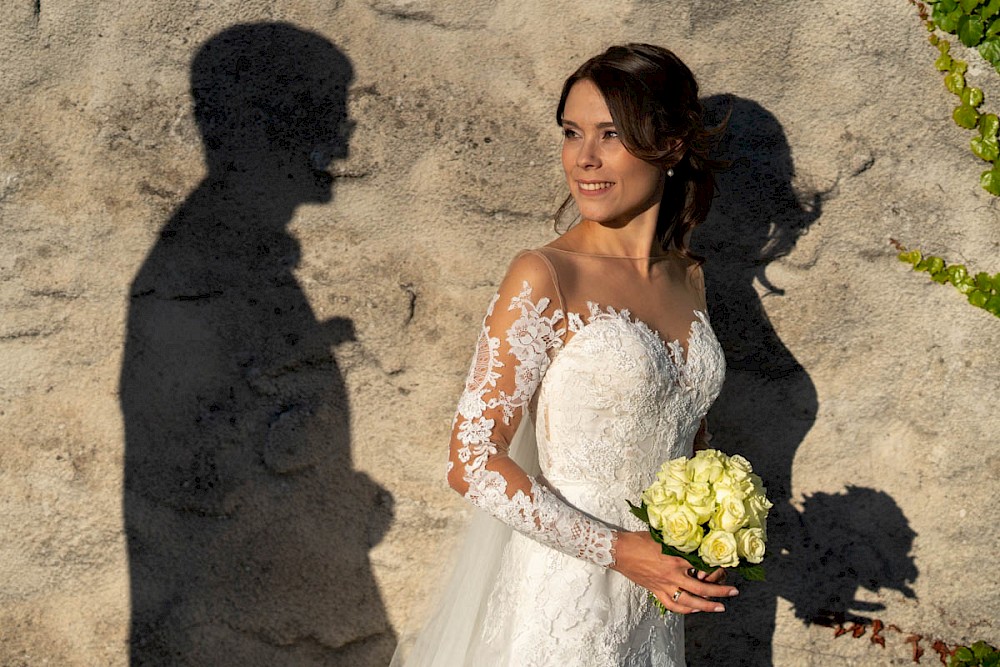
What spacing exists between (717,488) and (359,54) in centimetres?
212

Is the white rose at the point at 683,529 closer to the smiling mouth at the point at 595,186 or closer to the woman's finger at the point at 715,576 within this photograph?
the woman's finger at the point at 715,576

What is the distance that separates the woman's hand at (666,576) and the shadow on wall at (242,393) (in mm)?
1331

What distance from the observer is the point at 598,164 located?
288 centimetres

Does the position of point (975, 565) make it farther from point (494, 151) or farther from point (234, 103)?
point (234, 103)

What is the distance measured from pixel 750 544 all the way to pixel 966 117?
211cm

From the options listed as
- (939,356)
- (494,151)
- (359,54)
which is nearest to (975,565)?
(939,356)

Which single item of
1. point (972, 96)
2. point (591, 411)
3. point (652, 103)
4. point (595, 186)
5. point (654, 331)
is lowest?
point (591, 411)

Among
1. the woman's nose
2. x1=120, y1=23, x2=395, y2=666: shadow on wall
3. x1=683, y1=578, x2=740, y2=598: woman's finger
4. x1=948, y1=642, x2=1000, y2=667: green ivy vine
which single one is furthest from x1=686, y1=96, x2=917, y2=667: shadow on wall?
x1=120, y1=23, x2=395, y2=666: shadow on wall

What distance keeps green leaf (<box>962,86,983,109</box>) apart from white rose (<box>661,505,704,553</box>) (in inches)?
86.1

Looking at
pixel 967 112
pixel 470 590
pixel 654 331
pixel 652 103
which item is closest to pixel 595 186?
pixel 652 103

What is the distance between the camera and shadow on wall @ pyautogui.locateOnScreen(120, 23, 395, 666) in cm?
354

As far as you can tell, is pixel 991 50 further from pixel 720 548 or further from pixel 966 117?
pixel 720 548

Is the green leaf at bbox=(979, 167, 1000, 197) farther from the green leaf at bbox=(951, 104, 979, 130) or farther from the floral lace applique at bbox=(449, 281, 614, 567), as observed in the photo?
the floral lace applique at bbox=(449, 281, 614, 567)

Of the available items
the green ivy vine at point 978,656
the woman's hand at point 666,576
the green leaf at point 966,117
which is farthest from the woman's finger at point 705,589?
the green leaf at point 966,117
